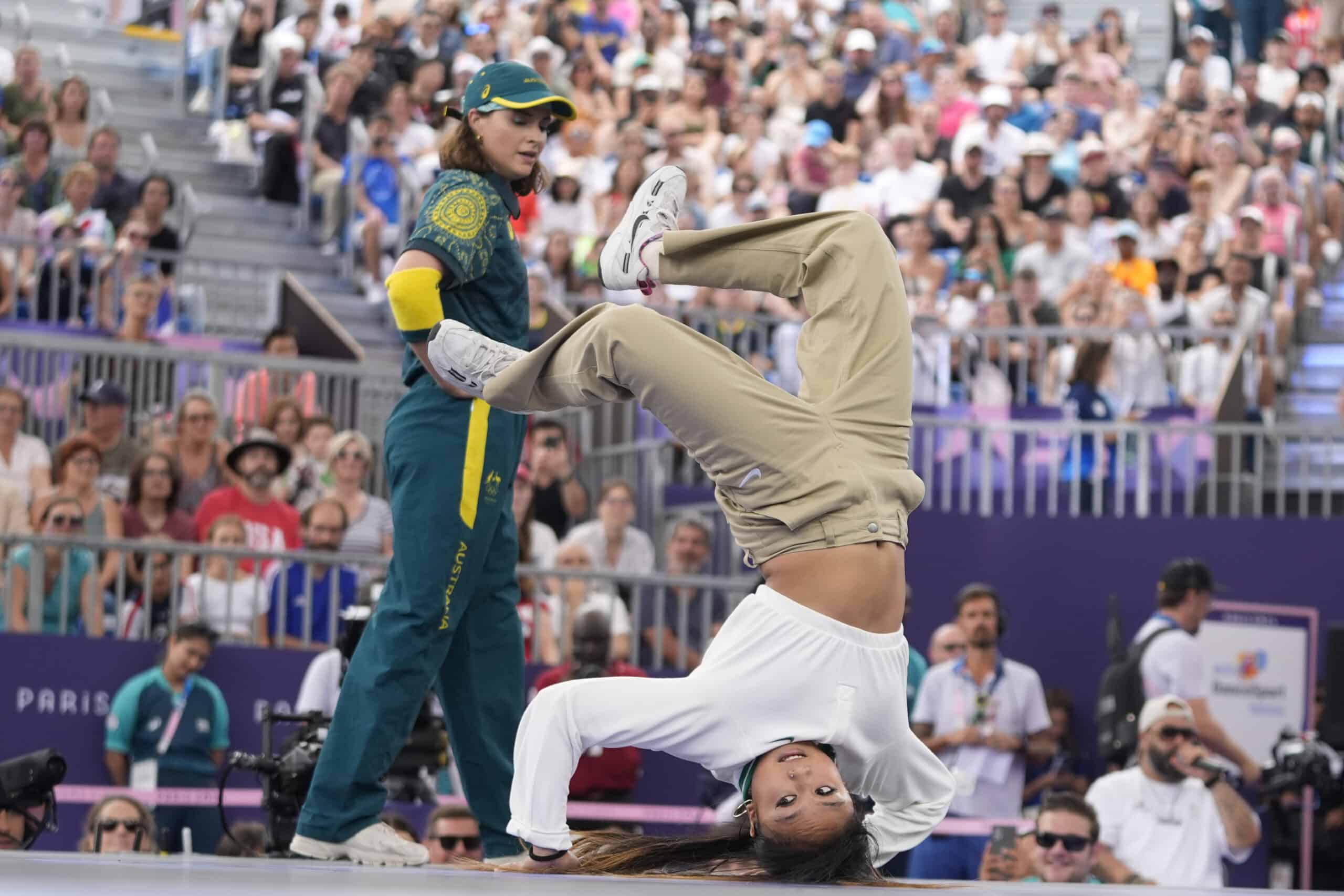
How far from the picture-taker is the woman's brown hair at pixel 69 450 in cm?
893

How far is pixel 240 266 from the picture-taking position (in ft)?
39.4

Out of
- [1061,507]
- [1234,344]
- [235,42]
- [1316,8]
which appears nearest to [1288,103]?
[1316,8]

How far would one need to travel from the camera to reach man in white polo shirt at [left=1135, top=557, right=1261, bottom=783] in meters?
8.95

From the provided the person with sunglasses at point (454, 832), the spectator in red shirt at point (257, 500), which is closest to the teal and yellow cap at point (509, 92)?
the person with sunglasses at point (454, 832)

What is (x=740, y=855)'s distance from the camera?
439 cm

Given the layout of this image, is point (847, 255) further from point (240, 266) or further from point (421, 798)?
point (240, 266)

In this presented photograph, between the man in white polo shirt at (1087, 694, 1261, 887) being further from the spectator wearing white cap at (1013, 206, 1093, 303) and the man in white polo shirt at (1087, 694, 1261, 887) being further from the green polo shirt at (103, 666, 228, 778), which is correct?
the spectator wearing white cap at (1013, 206, 1093, 303)

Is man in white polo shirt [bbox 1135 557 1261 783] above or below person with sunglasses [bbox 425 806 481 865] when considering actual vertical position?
above

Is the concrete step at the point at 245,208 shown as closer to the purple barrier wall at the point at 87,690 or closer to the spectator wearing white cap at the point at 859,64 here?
the spectator wearing white cap at the point at 859,64

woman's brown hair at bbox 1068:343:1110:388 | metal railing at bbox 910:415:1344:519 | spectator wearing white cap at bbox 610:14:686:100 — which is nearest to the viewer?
metal railing at bbox 910:415:1344:519

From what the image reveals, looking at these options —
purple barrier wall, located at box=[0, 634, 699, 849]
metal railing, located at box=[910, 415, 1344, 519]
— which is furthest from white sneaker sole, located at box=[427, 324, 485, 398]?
metal railing, located at box=[910, 415, 1344, 519]

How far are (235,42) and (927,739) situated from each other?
865 cm

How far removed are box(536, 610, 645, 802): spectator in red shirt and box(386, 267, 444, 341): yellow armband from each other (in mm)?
3432

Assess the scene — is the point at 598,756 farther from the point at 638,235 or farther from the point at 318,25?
the point at 318,25
